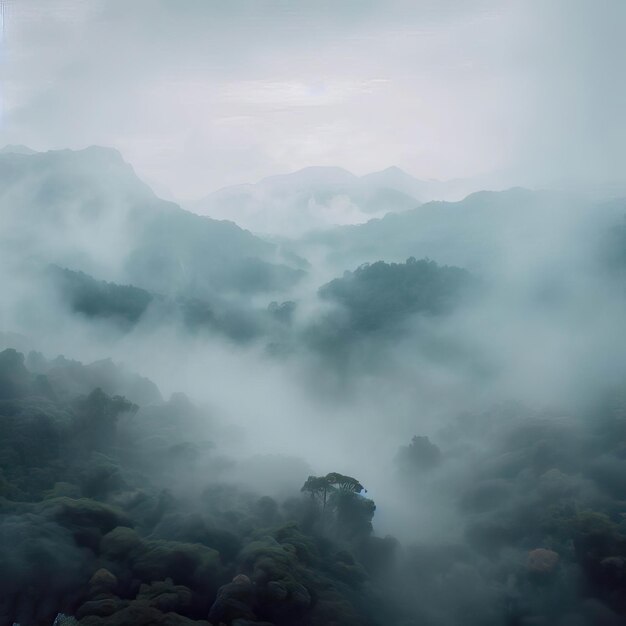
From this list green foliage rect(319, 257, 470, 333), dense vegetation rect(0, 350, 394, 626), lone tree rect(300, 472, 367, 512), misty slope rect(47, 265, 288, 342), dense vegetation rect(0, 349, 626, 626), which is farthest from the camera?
green foliage rect(319, 257, 470, 333)

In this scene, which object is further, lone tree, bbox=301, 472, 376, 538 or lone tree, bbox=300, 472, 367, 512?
lone tree, bbox=300, 472, 367, 512

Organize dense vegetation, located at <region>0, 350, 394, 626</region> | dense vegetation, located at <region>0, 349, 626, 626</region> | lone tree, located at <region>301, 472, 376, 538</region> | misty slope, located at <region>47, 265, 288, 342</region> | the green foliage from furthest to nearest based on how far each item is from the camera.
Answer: the green foliage, misty slope, located at <region>47, 265, 288, 342</region>, lone tree, located at <region>301, 472, 376, 538</region>, dense vegetation, located at <region>0, 349, 626, 626</region>, dense vegetation, located at <region>0, 350, 394, 626</region>

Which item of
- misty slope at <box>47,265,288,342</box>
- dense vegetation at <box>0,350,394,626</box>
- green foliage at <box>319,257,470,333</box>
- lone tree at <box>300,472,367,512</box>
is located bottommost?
dense vegetation at <box>0,350,394,626</box>

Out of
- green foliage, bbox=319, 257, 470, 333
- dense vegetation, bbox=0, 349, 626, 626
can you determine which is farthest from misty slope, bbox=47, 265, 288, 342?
dense vegetation, bbox=0, 349, 626, 626

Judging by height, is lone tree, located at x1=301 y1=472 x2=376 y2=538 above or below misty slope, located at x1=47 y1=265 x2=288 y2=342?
below

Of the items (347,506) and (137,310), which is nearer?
(347,506)

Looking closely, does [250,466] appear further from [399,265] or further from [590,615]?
[399,265]

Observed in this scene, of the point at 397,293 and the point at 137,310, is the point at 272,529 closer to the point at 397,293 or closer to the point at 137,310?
the point at 137,310

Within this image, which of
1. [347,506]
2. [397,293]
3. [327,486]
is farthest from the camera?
[397,293]

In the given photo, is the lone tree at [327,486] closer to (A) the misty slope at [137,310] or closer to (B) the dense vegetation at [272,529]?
(B) the dense vegetation at [272,529]

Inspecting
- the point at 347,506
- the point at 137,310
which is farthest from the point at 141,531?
the point at 137,310

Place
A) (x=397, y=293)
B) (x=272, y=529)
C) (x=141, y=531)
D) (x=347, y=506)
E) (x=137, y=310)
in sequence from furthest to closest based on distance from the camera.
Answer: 1. (x=397, y=293)
2. (x=137, y=310)
3. (x=347, y=506)
4. (x=141, y=531)
5. (x=272, y=529)

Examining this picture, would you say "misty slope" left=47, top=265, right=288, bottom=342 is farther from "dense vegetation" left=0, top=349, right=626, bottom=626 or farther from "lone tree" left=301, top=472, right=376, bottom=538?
"lone tree" left=301, top=472, right=376, bottom=538
